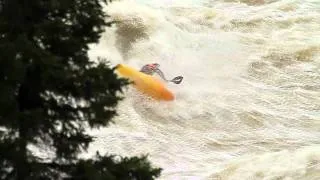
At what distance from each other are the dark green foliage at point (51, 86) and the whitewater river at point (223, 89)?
422 centimetres

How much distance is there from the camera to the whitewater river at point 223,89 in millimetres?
9016

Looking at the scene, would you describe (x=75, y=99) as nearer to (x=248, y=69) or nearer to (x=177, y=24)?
(x=248, y=69)

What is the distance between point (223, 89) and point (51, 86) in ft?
30.6

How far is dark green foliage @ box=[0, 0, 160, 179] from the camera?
2.93 m

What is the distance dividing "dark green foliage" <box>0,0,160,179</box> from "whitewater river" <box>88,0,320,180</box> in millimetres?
4219

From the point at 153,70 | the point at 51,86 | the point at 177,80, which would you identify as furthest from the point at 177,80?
the point at 51,86

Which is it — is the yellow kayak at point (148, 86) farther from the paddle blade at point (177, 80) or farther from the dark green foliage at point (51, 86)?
the dark green foliage at point (51, 86)

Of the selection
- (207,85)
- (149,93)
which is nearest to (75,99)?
(149,93)

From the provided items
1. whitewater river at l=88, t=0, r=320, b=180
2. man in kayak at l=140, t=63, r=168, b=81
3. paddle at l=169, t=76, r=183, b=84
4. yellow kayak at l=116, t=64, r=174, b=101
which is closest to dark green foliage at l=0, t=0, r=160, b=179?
whitewater river at l=88, t=0, r=320, b=180

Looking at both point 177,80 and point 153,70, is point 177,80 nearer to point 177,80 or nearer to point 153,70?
point 177,80

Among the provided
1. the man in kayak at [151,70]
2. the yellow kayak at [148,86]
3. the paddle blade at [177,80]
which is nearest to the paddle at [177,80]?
the paddle blade at [177,80]

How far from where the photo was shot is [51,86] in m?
3.01

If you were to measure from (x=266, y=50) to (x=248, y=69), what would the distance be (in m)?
1.17

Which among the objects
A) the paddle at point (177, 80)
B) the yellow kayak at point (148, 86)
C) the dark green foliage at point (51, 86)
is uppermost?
the paddle at point (177, 80)
